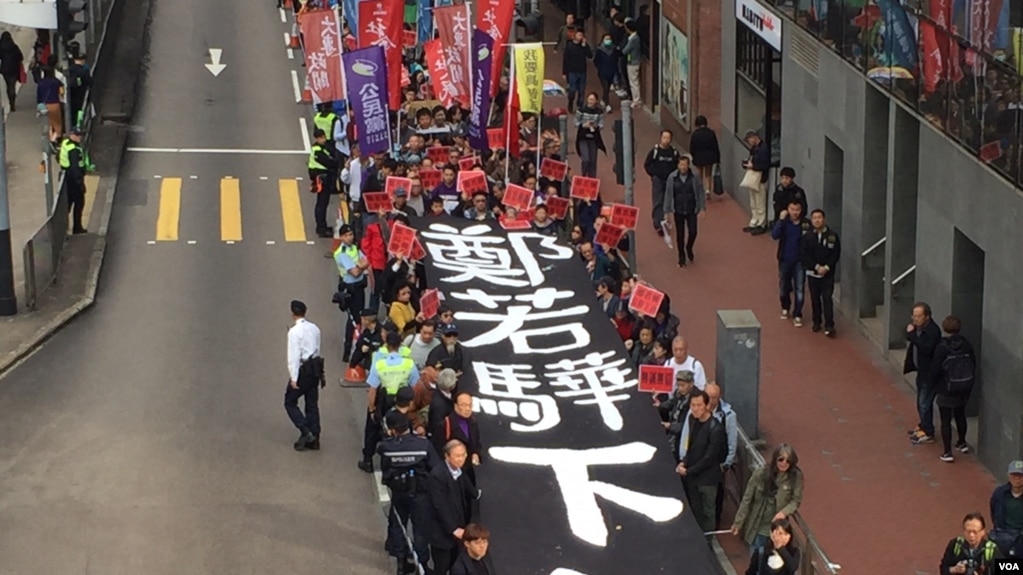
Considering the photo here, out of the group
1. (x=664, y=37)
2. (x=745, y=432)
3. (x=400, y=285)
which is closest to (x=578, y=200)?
(x=400, y=285)

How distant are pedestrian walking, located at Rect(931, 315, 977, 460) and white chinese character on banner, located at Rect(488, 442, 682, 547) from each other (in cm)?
380

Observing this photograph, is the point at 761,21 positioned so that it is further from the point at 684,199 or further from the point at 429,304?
the point at 429,304

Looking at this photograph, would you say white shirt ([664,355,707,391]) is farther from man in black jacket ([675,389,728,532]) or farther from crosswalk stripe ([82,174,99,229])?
crosswalk stripe ([82,174,99,229])

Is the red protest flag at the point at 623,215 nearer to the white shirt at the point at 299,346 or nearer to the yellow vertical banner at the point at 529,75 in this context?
the yellow vertical banner at the point at 529,75

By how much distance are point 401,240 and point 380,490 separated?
4205mm

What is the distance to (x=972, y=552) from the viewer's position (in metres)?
17.9

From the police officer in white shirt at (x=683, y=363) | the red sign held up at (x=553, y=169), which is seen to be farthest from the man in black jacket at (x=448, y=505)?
the red sign held up at (x=553, y=169)

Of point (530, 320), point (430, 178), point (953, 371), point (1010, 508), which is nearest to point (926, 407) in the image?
point (953, 371)

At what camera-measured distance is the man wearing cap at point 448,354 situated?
2291cm

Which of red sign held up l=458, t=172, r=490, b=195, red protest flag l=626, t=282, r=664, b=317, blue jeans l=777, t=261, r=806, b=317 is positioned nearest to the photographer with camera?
red protest flag l=626, t=282, r=664, b=317

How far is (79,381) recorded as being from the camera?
2666 centimetres

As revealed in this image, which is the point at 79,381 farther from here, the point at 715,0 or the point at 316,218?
the point at 715,0

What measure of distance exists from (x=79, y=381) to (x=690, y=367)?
8692 millimetres

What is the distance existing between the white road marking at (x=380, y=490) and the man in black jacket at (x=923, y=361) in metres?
6.06
